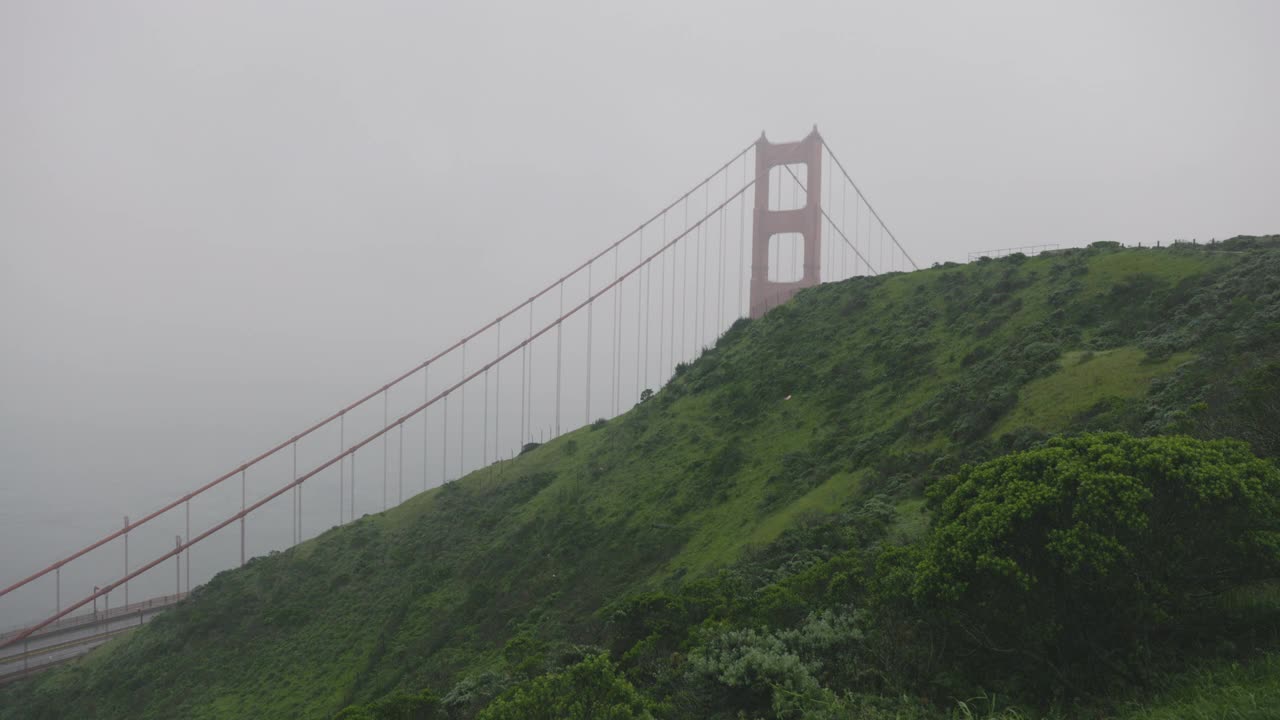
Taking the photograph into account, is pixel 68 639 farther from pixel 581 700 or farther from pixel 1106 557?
pixel 1106 557

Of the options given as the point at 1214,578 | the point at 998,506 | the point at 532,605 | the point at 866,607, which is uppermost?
the point at 998,506

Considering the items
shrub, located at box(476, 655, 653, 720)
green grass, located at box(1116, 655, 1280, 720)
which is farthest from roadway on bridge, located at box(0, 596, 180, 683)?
green grass, located at box(1116, 655, 1280, 720)

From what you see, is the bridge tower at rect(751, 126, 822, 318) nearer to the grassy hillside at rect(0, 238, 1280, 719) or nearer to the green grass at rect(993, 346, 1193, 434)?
the grassy hillside at rect(0, 238, 1280, 719)

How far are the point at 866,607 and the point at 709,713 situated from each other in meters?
2.02

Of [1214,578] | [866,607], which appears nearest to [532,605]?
[866,607]

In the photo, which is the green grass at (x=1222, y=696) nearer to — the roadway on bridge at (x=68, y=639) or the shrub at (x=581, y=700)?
the shrub at (x=581, y=700)

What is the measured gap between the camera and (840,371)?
21.5 metres

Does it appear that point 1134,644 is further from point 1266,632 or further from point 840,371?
point 840,371

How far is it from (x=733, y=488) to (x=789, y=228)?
18.1 metres

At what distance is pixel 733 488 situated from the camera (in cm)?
1786

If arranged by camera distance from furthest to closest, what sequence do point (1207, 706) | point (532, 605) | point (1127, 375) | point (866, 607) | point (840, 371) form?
1. point (840, 371)
2. point (532, 605)
3. point (1127, 375)
4. point (866, 607)
5. point (1207, 706)

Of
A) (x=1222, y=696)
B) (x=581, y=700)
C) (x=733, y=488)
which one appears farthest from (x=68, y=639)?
(x=1222, y=696)

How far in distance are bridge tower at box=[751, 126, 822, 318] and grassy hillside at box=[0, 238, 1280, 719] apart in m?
3.15

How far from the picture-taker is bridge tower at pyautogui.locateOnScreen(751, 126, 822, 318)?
1251 inches
